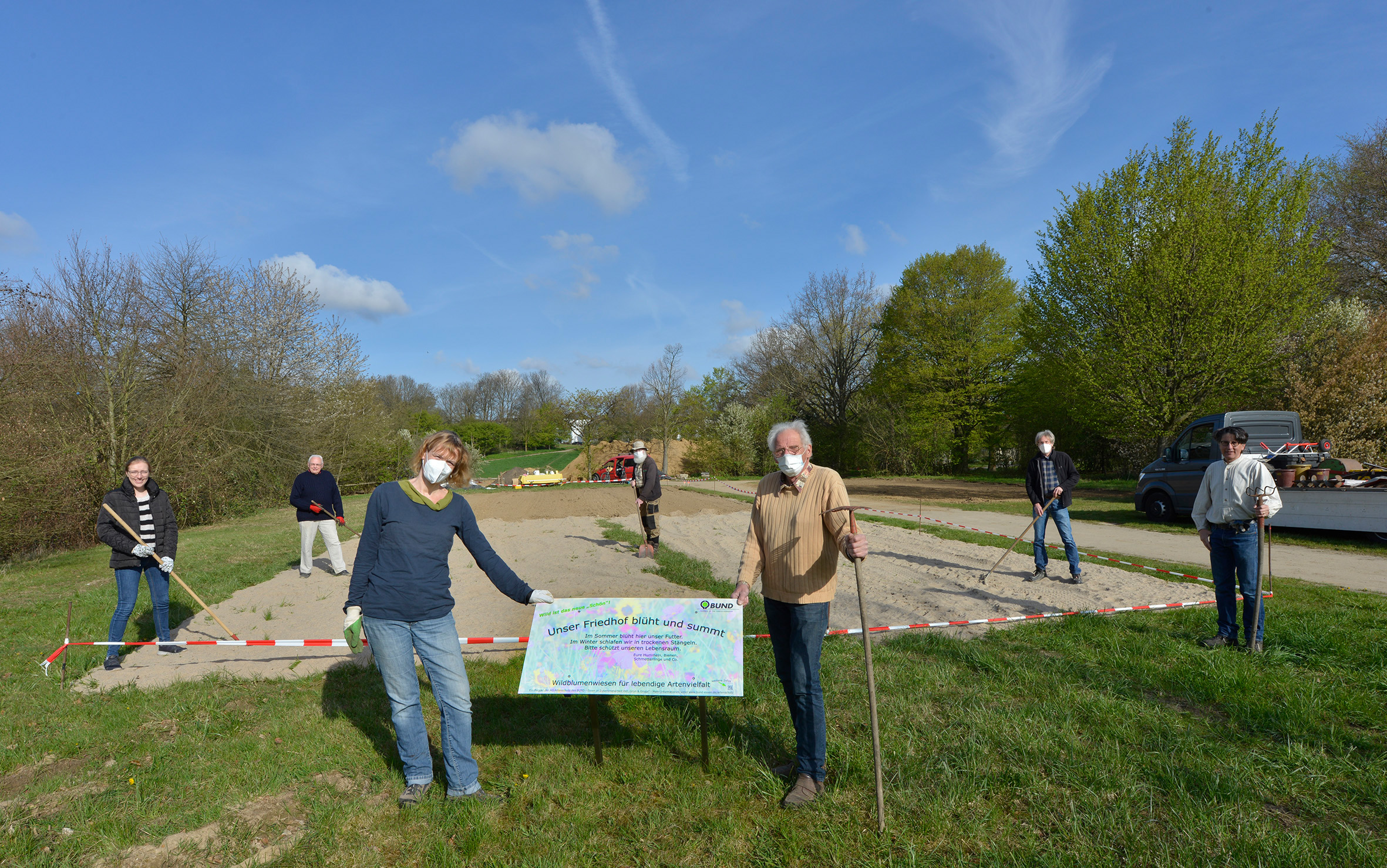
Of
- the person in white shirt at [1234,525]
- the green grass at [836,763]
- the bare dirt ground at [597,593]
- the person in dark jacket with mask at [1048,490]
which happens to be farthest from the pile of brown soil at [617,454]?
the person in white shirt at [1234,525]

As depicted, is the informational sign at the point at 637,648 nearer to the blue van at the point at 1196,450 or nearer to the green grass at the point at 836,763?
the green grass at the point at 836,763

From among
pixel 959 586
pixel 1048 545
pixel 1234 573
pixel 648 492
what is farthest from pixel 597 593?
pixel 1048 545

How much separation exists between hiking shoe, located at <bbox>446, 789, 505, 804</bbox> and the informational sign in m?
0.64

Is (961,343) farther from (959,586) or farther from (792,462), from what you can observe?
(792,462)

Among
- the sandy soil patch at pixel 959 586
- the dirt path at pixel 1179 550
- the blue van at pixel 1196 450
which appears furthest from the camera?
the blue van at pixel 1196 450

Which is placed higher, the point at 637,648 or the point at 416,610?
the point at 416,610

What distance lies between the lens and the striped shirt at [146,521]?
6238 mm

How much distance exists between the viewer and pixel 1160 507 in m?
15.1

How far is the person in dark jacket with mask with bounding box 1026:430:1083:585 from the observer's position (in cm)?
845

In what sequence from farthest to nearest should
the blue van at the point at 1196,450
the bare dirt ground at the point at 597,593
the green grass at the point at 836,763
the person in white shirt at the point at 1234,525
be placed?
the blue van at the point at 1196,450, the bare dirt ground at the point at 597,593, the person in white shirt at the point at 1234,525, the green grass at the point at 836,763

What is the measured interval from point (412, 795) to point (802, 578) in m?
2.51

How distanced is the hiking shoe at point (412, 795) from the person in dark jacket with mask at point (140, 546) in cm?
415

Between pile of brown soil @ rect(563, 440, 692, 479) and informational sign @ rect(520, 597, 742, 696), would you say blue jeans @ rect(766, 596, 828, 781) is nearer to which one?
informational sign @ rect(520, 597, 742, 696)

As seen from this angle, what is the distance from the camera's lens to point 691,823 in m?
3.37
